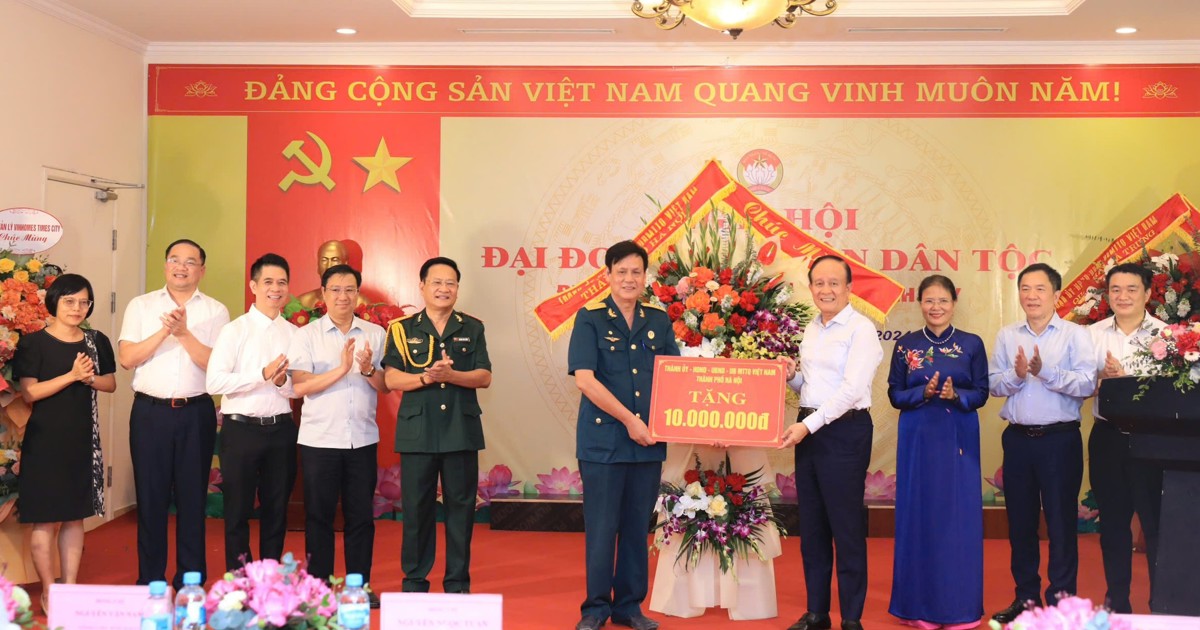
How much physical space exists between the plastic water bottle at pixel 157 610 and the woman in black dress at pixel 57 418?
8.07ft

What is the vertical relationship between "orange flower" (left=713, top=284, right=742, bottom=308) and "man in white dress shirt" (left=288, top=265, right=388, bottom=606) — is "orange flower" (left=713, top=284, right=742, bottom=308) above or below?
above

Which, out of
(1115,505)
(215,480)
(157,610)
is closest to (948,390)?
(1115,505)

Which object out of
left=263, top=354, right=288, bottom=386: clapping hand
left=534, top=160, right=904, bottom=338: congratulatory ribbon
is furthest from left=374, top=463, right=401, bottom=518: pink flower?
left=263, top=354, right=288, bottom=386: clapping hand

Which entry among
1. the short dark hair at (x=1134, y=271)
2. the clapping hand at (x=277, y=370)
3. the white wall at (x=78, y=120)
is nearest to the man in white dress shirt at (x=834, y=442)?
the short dark hair at (x=1134, y=271)

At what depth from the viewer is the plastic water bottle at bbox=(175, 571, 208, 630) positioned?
2.13 meters

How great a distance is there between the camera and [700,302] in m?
4.46

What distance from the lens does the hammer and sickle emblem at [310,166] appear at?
6703 mm

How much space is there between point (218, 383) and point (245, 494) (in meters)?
0.49

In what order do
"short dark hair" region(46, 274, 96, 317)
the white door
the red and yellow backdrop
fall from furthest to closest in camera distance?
the red and yellow backdrop < the white door < "short dark hair" region(46, 274, 96, 317)

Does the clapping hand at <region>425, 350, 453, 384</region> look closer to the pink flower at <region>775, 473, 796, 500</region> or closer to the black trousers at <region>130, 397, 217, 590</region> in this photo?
the black trousers at <region>130, 397, 217, 590</region>

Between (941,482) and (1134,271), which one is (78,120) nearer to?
(941,482)

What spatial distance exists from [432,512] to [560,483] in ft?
6.92

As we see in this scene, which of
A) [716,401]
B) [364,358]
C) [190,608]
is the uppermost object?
[364,358]

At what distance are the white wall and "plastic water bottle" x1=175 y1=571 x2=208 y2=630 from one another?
13.2 feet
